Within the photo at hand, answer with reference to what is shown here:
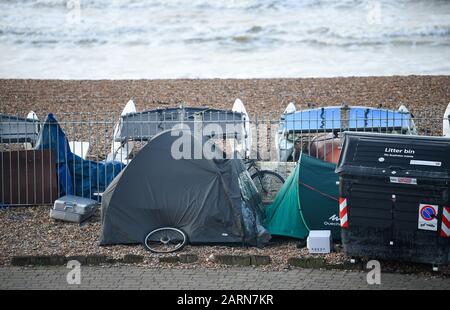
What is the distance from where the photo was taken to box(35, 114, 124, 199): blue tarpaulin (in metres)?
13.3

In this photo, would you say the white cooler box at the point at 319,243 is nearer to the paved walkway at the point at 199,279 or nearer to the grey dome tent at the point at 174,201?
the paved walkway at the point at 199,279

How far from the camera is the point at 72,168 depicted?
13445mm

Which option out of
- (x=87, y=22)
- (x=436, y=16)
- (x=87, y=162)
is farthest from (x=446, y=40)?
(x=87, y=162)

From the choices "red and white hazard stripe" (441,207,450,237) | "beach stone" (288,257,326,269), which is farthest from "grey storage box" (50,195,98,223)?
"red and white hazard stripe" (441,207,450,237)

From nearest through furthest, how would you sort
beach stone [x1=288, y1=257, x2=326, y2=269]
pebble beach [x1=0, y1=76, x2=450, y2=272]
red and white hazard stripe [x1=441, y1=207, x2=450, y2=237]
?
red and white hazard stripe [x1=441, y1=207, x2=450, y2=237] < beach stone [x1=288, y1=257, x2=326, y2=269] < pebble beach [x1=0, y1=76, x2=450, y2=272]

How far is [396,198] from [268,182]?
3454 mm

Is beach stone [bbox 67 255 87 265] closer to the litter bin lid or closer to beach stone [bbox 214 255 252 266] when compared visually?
beach stone [bbox 214 255 252 266]

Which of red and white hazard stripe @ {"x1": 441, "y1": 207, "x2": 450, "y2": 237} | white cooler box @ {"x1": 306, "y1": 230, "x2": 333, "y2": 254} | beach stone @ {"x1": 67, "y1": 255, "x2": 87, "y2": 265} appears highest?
red and white hazard stripe @ {"x1": 441, "y1": 207, "x2": 450, "y2": 237}

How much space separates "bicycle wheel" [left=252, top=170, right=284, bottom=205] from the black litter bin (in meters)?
2.86

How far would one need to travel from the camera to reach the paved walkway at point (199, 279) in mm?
10164

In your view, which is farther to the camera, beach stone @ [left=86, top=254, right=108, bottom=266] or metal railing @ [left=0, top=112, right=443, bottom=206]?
metal railing @ [left=0, top=112, right=443, bottom=206]

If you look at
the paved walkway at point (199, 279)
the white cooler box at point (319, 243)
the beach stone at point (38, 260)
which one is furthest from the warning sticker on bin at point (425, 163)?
the beach stone at point (38, 260)

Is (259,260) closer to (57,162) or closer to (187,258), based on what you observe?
(187,258)
